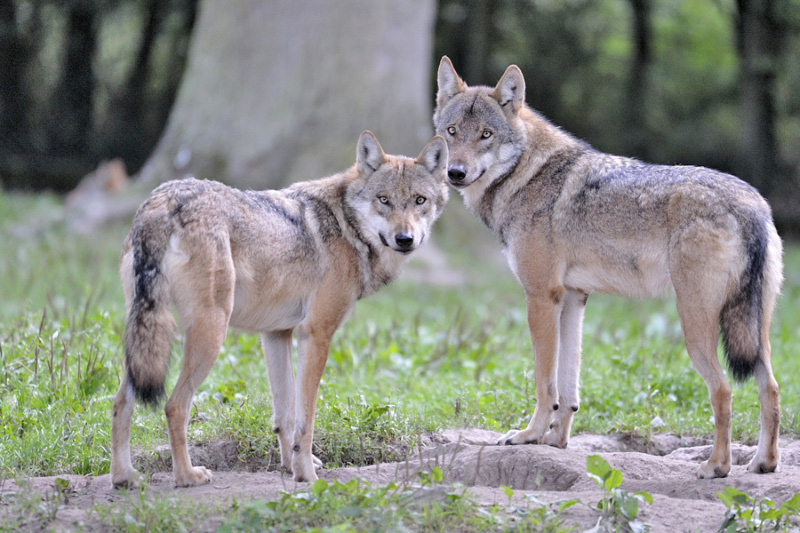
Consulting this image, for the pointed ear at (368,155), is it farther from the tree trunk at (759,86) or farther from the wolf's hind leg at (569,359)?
the tree trunk at (759,86)

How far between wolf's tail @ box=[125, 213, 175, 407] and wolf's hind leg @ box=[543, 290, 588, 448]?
8.03 ft

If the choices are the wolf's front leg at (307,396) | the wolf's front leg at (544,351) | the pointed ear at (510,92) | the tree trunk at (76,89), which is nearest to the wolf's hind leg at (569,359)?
the wolf's front leg at (544,351)

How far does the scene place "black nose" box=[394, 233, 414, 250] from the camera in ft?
15.3

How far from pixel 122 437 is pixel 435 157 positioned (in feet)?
8.13

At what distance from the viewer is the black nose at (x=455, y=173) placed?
5211mm

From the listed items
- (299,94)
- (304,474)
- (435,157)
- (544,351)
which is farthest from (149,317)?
(299,94)

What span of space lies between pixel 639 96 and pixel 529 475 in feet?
62.3

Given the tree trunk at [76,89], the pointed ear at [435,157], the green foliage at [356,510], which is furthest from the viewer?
the tree trunk at [76,89]

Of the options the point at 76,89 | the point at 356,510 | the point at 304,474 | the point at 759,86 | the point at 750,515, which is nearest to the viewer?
the point at 356,510

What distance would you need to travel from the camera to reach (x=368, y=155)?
5016mm

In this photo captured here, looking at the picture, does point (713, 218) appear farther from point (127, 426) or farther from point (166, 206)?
point (127, 426)

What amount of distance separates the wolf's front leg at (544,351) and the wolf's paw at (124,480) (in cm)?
215

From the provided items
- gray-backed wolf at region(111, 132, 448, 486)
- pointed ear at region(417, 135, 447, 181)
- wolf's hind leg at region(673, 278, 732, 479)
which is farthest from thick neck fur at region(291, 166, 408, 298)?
wolf's hind leg at region(673, 278, 732, 479)

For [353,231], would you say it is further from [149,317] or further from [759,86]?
[759,86]
